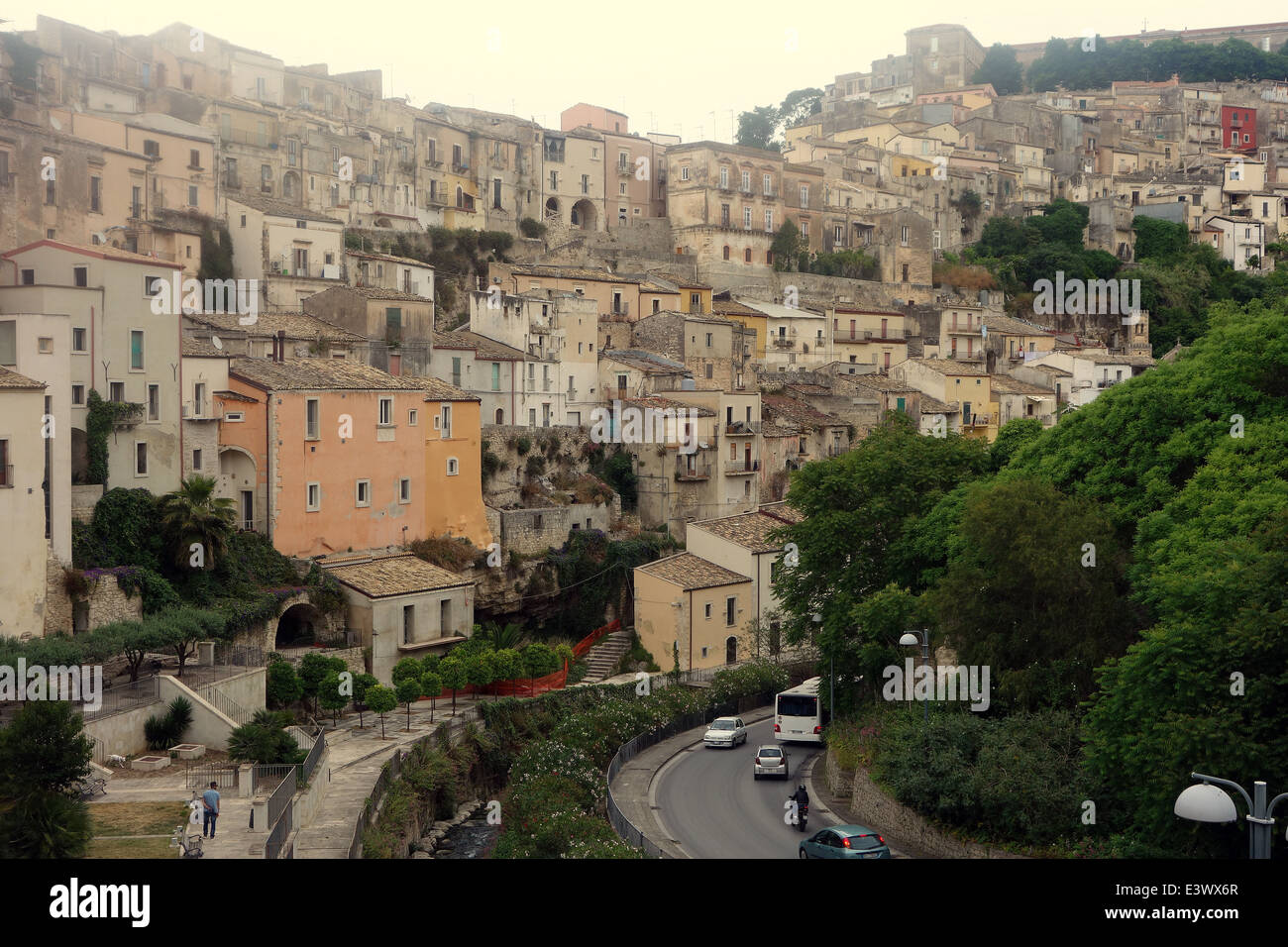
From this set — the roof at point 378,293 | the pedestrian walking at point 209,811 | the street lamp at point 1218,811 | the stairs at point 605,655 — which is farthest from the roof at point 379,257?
the street lamp at point 1218,811

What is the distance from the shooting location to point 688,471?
5894 cm

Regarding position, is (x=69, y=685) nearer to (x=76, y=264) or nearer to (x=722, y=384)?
(x=76, y=264)

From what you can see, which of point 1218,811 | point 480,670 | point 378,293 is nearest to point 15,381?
point 480,670

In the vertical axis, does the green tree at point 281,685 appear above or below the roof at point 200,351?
below

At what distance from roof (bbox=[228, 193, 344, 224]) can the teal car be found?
1660 inches

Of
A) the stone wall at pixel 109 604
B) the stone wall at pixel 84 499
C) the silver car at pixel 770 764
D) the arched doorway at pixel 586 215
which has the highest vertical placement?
the arched doorway at pixel 586 215

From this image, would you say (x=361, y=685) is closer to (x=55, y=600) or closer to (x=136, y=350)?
(x=55, y=600)

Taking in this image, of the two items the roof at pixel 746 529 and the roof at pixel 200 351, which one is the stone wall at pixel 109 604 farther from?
the roof at pixel 746 529

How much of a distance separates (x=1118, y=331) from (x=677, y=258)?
2963 cm

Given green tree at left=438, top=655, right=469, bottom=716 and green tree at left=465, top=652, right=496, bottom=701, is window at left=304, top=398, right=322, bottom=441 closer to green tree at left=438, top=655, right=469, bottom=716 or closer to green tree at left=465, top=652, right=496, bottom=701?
green tree at left=465, top=652, right=496, bottom=701

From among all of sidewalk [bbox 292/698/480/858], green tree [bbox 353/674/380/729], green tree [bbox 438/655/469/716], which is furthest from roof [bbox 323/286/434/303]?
green tree [bbox 353/674/380/729]

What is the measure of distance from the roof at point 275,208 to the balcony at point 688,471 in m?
18.3

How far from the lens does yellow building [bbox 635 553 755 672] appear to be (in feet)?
166

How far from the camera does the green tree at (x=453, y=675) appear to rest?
Result: 40.1 meters
